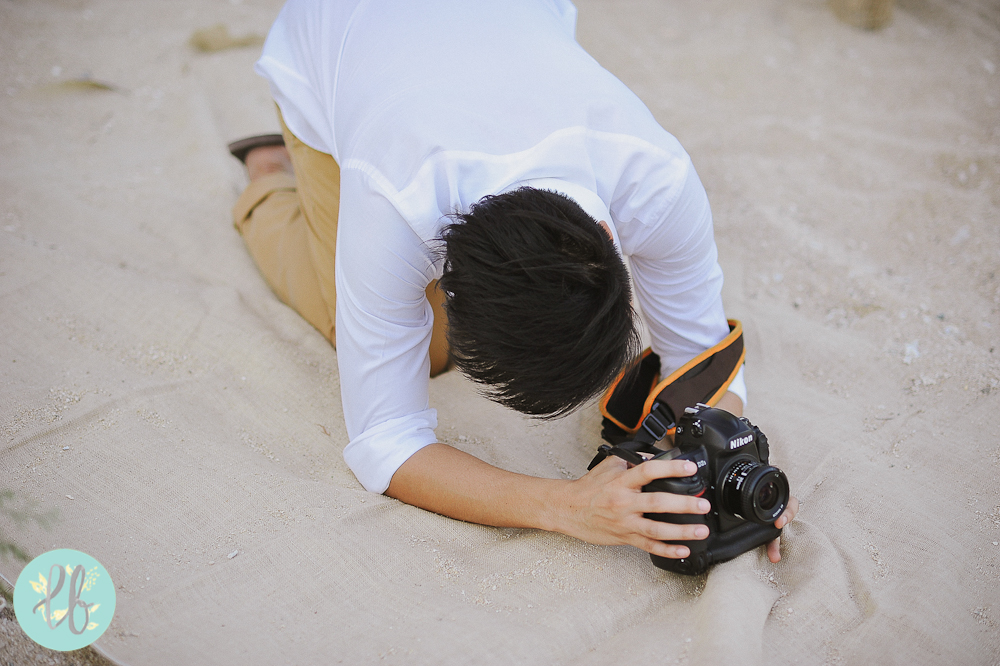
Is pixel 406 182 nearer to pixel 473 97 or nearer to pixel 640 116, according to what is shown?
pixel 473 97

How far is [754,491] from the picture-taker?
1044 mm

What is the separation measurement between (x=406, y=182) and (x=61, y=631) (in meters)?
0.81

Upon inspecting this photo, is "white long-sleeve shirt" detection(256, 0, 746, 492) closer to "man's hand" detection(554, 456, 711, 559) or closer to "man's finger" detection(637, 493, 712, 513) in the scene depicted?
"man's hand" detection(554, 456, 711, 559)

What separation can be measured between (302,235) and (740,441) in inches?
47.9

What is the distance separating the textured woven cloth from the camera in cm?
109

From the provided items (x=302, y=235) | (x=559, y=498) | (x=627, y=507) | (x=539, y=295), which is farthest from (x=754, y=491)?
(x=302, y=235)

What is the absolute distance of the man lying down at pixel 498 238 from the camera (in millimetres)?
952

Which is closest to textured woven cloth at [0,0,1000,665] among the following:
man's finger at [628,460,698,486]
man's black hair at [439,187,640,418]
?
→ man's finger at [628,460,698,486]

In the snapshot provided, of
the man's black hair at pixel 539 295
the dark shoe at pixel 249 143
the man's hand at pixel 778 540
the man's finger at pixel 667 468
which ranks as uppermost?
the man's black hair at pixel 539 295

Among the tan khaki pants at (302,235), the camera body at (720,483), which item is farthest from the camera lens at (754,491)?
the tan khaki pants at (302,235)

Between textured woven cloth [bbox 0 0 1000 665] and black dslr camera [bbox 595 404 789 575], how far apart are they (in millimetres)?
64

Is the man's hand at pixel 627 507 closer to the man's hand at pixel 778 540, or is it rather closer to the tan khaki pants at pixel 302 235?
the man's hand at pixel 778 540

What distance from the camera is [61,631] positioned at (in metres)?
1.00

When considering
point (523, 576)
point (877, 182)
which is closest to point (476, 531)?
point (523, 576)
